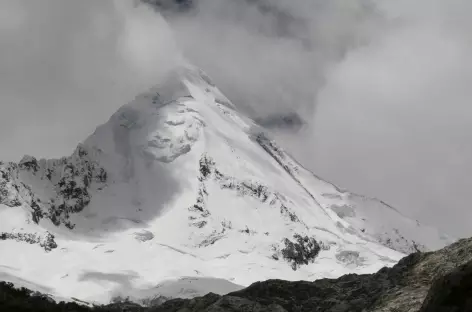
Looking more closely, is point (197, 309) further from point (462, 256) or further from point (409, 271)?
point (462, 256)

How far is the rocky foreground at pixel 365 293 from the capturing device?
15.0 m

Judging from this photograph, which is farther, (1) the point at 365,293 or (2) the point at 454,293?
(1) the point at 365,293

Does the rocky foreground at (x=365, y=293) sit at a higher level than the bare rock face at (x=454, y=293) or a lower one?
higher

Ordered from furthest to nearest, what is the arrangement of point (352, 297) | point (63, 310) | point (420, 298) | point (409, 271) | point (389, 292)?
point (63, 310), point (352, 297), point (409, 271), point (389, 292), point (420, 298)

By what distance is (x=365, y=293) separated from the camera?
29031mm

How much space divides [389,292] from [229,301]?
856 cm

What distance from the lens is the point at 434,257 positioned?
83.0ft

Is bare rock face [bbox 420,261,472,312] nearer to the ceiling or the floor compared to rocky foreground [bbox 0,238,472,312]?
nearer to the floor

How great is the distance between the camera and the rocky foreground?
49.1 ft

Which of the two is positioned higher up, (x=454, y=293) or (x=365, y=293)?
(x=365, y=293)

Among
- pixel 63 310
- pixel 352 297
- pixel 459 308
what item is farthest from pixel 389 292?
pixel 63 310

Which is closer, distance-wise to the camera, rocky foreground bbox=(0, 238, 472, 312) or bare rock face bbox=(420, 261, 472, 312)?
bare rock face bbox=(420, 261, 472, 312)

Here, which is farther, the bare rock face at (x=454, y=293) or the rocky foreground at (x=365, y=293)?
the rocky foreground at (x=365, y=293)

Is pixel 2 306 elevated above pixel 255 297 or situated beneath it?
situated beneath
